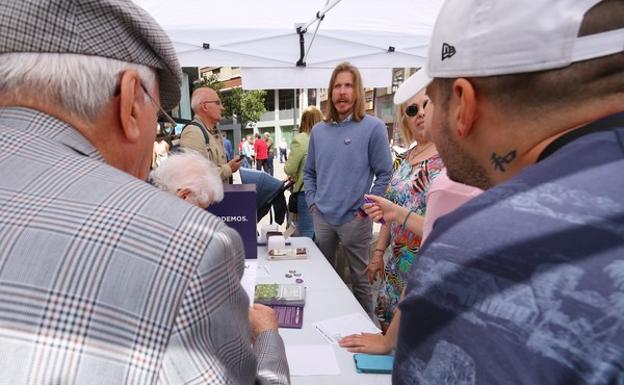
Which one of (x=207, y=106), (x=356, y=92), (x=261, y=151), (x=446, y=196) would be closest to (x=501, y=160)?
(x=446, y=196)

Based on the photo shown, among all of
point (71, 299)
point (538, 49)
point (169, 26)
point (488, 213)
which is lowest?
point (71, 299)

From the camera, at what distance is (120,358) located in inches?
19.3

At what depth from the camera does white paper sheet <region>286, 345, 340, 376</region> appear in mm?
1376

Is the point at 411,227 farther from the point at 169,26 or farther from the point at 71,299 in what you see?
the point at 169,26

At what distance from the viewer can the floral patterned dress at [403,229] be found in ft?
6.51

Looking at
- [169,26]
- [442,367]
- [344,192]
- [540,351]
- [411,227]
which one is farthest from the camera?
[169,26]

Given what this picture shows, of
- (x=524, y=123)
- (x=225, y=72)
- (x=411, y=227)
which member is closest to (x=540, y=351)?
(x=524, y=123)

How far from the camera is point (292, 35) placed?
4.21 m

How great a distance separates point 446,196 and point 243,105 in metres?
27.2

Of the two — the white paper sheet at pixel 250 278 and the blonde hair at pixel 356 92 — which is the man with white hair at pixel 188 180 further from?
the blonde hair at pixel 356 92

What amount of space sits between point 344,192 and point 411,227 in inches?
53.7

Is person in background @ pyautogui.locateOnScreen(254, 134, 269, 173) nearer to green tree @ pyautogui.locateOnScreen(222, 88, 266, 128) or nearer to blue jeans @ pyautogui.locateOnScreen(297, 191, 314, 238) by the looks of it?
blue jeans @ pyautogui.locateOnScreen(297, 191, 314, 238)

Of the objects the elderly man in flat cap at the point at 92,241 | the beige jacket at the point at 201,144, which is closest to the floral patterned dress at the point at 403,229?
the elderly man in flat cap at the point at 92,241

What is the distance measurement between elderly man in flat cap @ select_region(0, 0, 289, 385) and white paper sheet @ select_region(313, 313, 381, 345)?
3.17 feet
